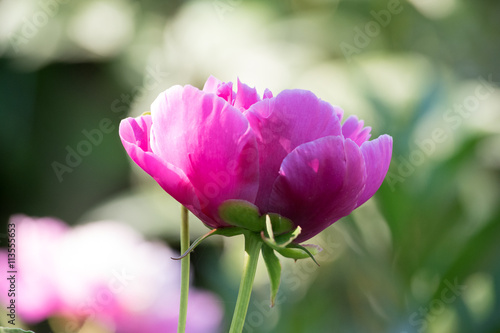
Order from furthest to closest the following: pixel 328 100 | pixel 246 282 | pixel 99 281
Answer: pixel 328 100 → pixel 99 281 → pixel 246 282

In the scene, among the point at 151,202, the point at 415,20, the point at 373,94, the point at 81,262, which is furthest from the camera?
the point at 415,20

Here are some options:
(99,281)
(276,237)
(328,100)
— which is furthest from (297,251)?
(328,100)

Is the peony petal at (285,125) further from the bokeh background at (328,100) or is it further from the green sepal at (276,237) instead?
the bokeh background at (328,100)

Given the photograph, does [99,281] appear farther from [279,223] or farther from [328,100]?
[328,100]

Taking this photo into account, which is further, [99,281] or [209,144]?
[99,281]

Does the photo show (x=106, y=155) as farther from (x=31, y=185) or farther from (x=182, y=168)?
(x=182, y=168)

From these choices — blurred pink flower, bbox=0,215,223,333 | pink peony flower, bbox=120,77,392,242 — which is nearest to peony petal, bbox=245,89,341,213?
pink peony flower, bbox=120,77,392,242

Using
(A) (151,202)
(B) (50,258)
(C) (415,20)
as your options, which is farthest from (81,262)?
(C) (415,20)

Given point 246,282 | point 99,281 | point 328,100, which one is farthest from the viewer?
point 328,100
